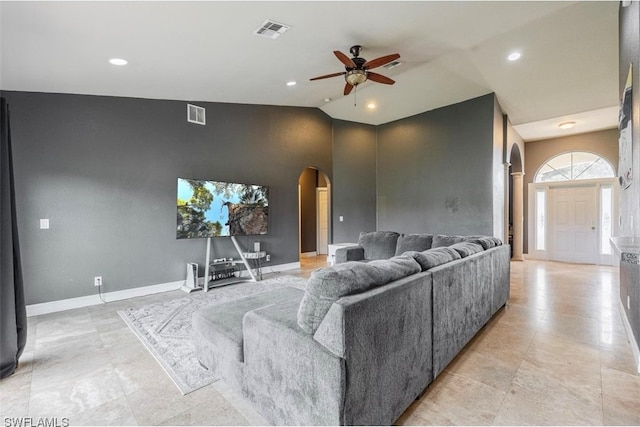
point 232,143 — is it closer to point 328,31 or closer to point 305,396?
point 328,31

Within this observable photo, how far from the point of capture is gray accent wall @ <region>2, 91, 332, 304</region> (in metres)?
3.63

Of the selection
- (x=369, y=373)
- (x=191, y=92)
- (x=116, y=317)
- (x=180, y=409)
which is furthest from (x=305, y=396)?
(x=191, y=92)

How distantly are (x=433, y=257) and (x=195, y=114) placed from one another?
433cm

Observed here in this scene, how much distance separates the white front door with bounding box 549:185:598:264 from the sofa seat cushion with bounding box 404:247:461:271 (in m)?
6.62

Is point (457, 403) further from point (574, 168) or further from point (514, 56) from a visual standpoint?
point (574, 168)

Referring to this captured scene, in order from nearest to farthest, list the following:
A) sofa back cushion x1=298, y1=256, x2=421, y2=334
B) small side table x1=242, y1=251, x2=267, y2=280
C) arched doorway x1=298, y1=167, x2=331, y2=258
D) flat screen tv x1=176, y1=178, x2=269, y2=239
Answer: sofa back cushion x1=298, y1=256, x2=421, y2=334 < flat screen tv x1=176, y1=178, x2=269, y2=239 < small side table x1=242, y1=251, x2=267, y2=280 < arched doorway x1=298, y1=167, x2=331, y2=258

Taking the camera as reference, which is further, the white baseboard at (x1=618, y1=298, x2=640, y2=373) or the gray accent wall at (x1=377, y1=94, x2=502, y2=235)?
the gray accent wall at (x1=377, y1=94, x2=502, y2=235)

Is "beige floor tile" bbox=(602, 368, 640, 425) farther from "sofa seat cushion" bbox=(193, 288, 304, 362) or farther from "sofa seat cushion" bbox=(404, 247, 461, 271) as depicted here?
"sofa seat cushion" bbox=(193, 288, 304, 362)

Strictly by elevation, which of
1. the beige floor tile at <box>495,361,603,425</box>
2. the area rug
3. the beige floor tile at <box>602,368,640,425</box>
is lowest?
the beige floor tile at <box>602,368,640,425</box>

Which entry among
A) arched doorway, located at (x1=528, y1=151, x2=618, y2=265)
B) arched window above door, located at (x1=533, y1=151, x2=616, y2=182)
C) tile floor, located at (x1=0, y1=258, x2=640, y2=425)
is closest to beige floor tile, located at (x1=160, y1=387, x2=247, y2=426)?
tile floor, located at (x1=0, y1=258, x2=640, y2=425)

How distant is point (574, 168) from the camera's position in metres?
7.22

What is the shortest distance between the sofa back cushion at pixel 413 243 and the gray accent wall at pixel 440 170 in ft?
6.02

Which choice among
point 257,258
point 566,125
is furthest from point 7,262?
point 566,125

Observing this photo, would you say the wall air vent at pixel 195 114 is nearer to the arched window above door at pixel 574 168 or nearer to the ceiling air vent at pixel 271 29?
the ceiling air vent at pixel 271 29
